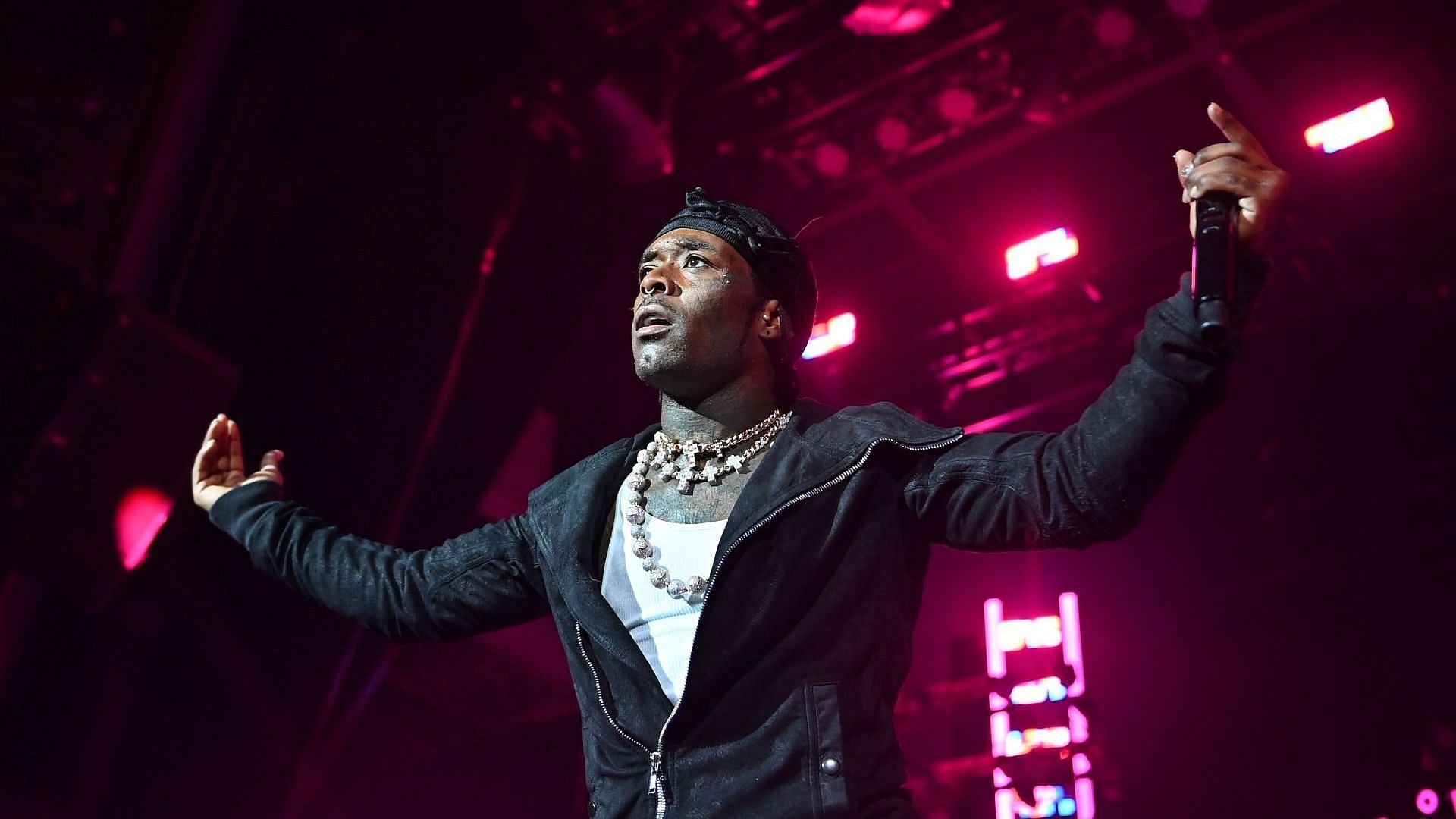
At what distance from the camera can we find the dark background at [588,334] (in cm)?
384

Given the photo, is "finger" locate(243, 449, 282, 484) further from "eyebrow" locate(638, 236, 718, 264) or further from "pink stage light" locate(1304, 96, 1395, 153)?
"pink stage light" locate(1304, 96, 1395, 153)

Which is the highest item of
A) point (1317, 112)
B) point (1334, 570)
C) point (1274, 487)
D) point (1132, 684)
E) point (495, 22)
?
point (1317, 112)

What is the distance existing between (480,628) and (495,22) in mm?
2993

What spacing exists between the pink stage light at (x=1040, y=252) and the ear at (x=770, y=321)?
5.48m

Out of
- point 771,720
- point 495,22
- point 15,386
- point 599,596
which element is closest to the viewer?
point 771,720

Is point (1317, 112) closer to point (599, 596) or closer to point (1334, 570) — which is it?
point (1334, 570)

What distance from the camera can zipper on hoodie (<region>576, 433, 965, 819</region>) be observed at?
1.99m

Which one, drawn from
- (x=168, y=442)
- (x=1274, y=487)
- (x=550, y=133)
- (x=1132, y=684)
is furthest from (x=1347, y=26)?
(x=168, y=442)

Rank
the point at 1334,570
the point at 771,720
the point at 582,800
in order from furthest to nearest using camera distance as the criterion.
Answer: the point at 1334,570 < the point at 582,800 < the point at 771,720

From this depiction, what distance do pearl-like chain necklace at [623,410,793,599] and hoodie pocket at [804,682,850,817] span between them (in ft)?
1.45

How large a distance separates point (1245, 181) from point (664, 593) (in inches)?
42.0

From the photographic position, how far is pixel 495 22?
4887 millimetres

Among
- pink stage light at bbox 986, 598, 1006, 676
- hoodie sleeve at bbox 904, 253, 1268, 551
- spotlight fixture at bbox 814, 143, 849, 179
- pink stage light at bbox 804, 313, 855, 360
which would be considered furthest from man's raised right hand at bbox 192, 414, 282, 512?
pink stage light at bbox 804, 313, 855, 360

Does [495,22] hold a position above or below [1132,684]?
above
